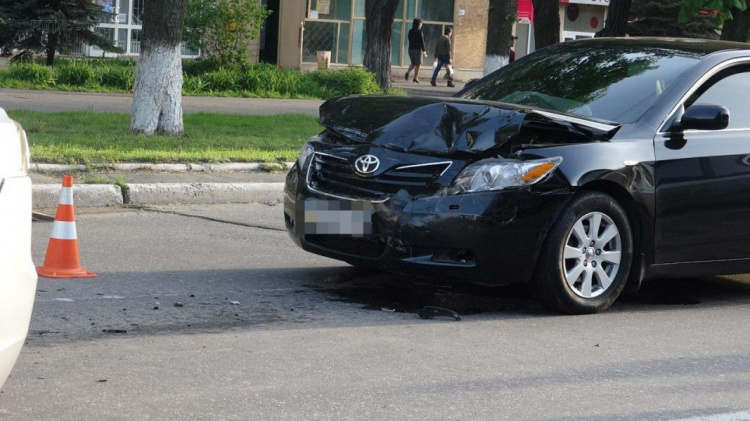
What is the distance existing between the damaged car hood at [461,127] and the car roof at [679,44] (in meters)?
1.04

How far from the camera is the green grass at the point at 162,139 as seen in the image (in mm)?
10914

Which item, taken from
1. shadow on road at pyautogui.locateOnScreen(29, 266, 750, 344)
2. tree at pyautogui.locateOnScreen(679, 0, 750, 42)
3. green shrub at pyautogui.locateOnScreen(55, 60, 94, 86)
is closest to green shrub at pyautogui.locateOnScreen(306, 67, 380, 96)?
green shrub at pyautogui.locateOnScreen(55, 60, 94, 86)

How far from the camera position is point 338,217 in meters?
6.27

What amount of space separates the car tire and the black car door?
0.92ft

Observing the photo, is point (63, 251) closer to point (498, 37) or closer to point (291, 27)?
point (498, 37)

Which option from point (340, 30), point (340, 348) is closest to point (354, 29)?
point (340, 30)

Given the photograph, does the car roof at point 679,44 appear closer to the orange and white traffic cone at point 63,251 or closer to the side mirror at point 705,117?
the side mirror at point 705,117

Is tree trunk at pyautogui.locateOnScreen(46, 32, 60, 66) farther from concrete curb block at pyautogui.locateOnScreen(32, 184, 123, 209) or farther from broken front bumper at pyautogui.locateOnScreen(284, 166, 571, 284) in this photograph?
broken front bumper at pyautogui.locateOnScreen(284, 166, 571, 284)

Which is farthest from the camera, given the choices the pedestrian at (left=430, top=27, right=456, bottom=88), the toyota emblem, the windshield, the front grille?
the pedestrian at (left=430, top=27, right=456, bottom=88)

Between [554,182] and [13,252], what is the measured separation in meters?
3.17

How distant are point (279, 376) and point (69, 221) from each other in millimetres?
2356

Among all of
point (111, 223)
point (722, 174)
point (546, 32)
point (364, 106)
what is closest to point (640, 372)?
point (722, 174)

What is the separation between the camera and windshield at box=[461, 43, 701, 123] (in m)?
6.81

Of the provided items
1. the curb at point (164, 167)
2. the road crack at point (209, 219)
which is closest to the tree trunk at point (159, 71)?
the curb at point (164, 167)
